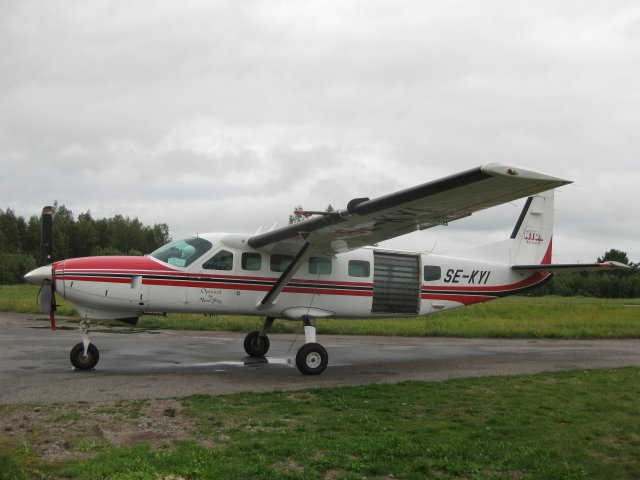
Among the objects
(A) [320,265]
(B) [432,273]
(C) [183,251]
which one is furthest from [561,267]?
(C) [183,251]

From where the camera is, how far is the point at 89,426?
269 inches

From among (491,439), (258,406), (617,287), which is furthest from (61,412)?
(617,287)

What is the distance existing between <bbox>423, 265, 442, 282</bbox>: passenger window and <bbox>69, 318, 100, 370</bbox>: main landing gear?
7748 mm

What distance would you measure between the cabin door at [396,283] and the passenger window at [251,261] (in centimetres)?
285

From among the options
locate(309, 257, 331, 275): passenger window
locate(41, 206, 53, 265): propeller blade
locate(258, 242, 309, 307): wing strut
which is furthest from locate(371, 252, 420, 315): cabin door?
locate(41, 206, 53, 265): propeller blade

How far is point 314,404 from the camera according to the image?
27.7ft

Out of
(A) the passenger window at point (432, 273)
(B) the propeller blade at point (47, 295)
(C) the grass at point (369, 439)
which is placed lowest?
(C) the grass at point (369, 439)

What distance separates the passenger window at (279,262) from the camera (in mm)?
12898

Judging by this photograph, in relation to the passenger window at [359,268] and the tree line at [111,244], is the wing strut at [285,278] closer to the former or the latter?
the passenger window at [359,268]

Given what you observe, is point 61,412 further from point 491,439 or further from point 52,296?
point 491,439

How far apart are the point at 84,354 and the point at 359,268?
6.21 m

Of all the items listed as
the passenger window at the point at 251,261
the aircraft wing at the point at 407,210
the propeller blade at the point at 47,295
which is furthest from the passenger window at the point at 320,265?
the propeller blade at the point at 47,295

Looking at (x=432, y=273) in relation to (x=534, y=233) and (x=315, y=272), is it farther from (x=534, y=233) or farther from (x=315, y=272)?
(x=534, y=233)

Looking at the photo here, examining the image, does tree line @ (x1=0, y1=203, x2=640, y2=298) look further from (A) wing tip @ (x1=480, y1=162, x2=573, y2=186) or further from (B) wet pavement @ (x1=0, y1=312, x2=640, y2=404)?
(A) wing tip @ (x1=480, y1=162, x2=573, y2=186)
